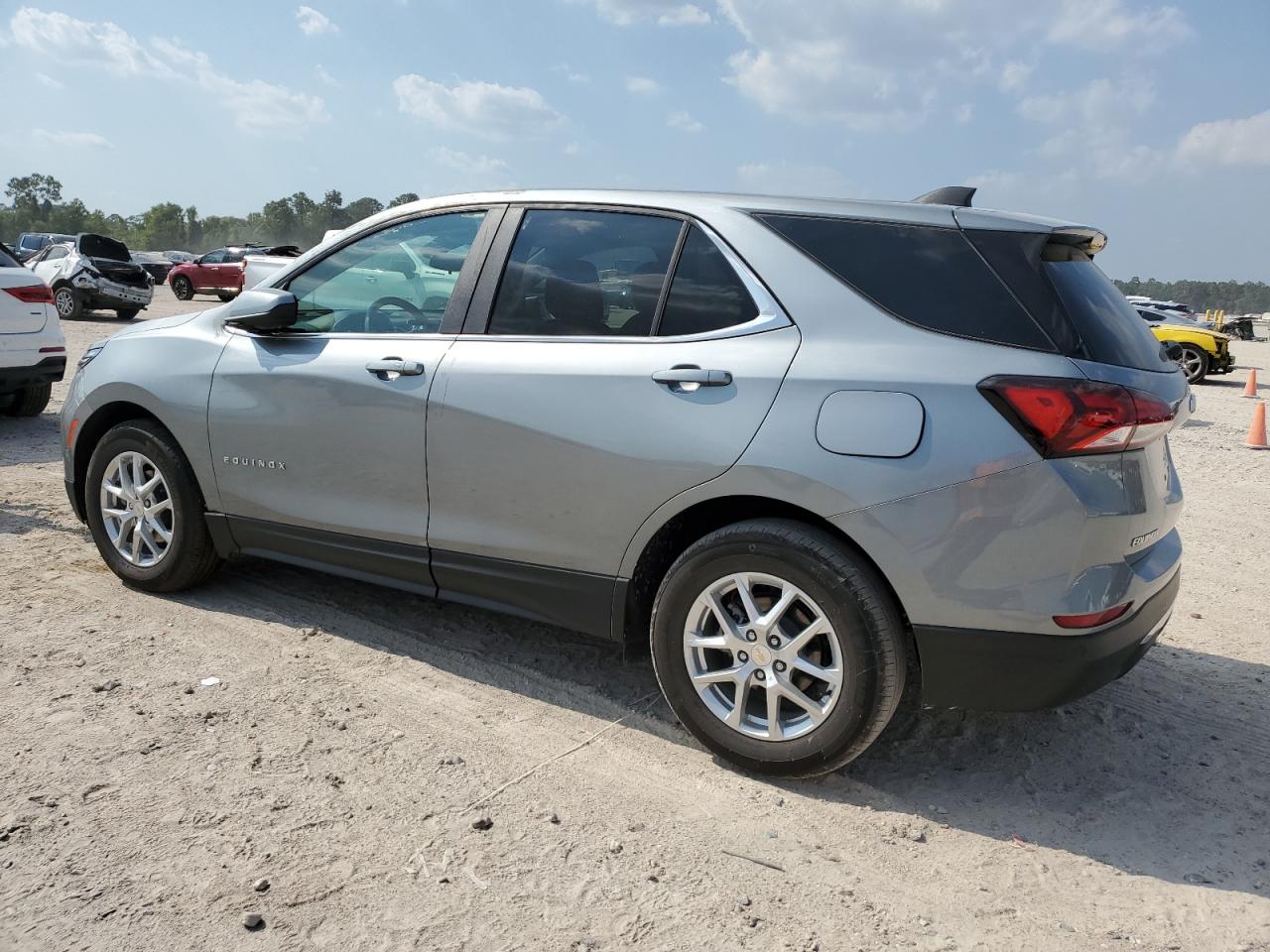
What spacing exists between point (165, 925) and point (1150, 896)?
2491mm

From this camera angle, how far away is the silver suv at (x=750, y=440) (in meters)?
2.86

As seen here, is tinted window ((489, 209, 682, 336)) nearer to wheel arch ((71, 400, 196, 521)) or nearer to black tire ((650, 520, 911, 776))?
black tire ((650, 520, 911, 776))

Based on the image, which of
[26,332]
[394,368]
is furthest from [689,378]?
[26,332]

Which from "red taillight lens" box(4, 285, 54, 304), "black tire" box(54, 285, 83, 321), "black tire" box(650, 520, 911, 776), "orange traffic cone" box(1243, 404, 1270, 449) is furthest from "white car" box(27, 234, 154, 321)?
"black tire" box(650, 520, 911, 776)

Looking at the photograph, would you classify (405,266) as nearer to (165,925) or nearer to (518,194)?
(518,194)

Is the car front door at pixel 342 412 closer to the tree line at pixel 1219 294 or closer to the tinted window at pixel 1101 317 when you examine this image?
the tinted window at pixel 1101 317

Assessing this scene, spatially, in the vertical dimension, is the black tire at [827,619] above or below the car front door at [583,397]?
below

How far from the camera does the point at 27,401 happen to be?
9375 mm

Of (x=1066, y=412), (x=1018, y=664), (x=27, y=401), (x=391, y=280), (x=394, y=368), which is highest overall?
(x=391, y=280)

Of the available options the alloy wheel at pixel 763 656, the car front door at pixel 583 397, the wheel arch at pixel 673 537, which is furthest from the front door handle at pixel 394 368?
the alloy wheel at pixel 763 656

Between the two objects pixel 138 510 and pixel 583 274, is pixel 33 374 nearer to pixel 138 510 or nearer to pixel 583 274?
pixel 138 510

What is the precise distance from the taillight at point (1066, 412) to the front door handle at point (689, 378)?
2.55ft

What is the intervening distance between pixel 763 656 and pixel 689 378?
89cm

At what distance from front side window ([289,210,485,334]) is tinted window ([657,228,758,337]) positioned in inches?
36.7
